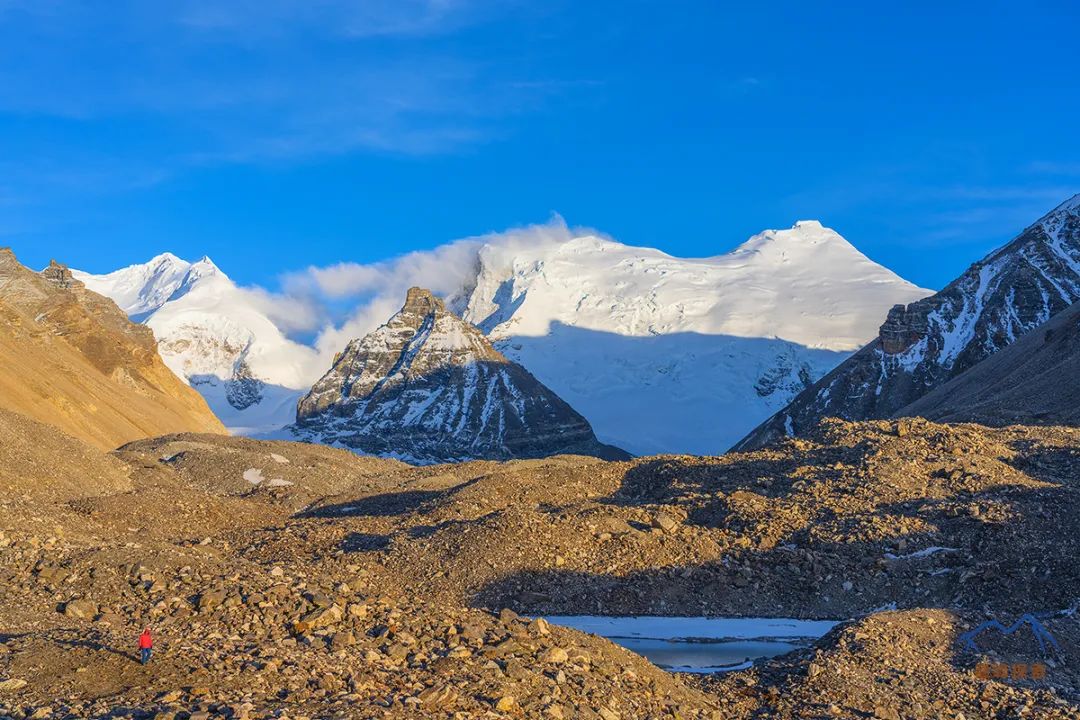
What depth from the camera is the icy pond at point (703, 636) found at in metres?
17.9

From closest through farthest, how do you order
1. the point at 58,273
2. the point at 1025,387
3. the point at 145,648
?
1. the point at 145,648
2. the point at 1025,387
3. the point at 58,273

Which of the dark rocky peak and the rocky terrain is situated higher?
the dark rocky peak

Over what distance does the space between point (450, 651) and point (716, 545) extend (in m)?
12.8

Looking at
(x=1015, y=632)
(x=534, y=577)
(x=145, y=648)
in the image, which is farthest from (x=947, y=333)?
(x=145, y=648)

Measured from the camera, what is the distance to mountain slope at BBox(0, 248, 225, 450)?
5697 centimetres

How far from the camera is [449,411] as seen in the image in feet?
566

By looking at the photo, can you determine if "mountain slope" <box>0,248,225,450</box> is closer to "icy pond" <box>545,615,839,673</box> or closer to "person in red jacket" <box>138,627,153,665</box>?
"icy pond" <box>545,615,839,673</box>

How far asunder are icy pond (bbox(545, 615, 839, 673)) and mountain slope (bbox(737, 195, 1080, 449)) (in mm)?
77876

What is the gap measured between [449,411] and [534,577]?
149 m

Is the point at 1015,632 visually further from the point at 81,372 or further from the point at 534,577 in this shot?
the point at 81,372

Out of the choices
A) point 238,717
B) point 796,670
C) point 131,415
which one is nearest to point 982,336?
point 131,415

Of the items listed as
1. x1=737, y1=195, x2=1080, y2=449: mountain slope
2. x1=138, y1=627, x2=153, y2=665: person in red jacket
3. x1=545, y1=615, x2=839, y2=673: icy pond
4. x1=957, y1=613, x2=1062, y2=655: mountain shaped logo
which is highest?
x1=737, y1=195, x2=1080, y2=449: mountain slope

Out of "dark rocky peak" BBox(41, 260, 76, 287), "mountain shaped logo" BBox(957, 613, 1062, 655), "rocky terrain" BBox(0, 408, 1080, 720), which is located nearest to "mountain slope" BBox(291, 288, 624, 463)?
"dark rocky peak" BBox(41, 260, 76, 287)

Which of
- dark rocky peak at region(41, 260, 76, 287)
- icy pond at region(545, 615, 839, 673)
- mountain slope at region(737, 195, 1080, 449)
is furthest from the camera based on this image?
dark rocky peak at region(41, 260, 76, 287)
